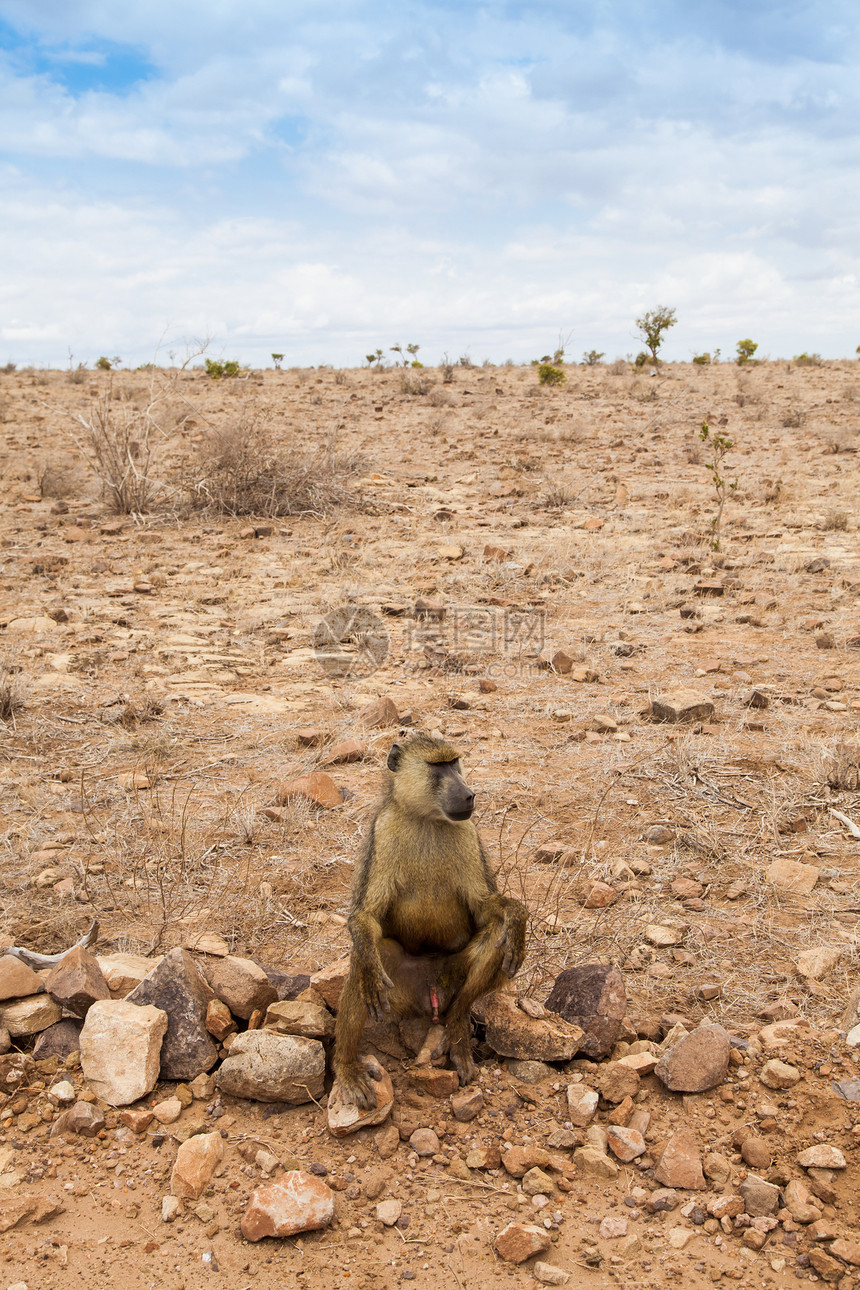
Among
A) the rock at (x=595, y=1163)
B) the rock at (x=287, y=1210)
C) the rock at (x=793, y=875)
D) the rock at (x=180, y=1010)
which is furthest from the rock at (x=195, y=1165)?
the rock at (x=793, y=875)

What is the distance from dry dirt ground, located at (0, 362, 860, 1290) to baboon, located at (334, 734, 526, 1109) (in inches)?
10.5

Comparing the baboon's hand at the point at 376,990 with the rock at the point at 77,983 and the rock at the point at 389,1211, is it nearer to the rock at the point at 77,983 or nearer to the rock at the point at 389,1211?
the rock at the point at 389,1211

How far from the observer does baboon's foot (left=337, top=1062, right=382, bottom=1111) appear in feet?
8.89

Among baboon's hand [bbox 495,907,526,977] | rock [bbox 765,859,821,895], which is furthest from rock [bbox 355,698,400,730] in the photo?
baboon's hand [bbox 495,907,526,977]

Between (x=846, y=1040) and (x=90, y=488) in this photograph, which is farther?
(x=90, y=488)

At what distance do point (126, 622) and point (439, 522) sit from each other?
188 inches

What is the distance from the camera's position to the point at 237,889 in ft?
13.8

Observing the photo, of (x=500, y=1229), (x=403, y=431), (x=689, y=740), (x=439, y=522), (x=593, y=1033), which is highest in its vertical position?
(x=403, y=431)

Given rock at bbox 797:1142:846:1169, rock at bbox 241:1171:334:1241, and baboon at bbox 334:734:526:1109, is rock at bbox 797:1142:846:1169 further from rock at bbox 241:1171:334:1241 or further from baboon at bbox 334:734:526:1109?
rock at bbox 241:1171:334:1241

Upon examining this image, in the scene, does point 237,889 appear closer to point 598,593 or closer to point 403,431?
point 598,593

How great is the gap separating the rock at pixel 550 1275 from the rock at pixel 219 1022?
1.26 meters

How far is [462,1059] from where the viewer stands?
9.57 feet

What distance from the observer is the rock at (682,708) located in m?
5.99

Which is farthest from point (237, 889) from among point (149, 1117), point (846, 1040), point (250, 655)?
point (250, 655)
